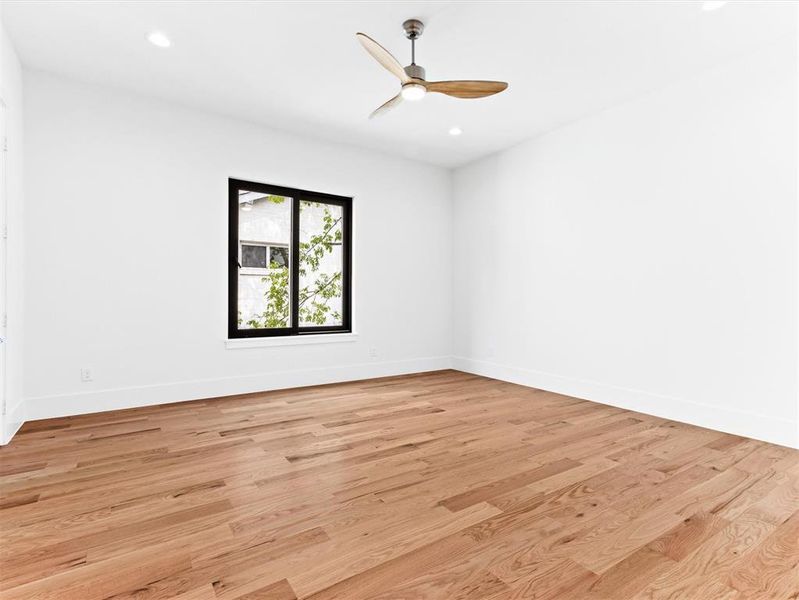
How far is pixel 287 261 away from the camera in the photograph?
4.79 meters

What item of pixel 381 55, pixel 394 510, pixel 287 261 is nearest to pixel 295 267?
pixel 287 261

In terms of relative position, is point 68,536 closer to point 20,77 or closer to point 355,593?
point 355,593

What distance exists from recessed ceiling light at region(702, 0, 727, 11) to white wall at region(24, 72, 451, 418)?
11.2ft

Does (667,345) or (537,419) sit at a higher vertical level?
(667,345)

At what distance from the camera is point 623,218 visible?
3865mm

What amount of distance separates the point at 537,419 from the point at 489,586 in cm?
216

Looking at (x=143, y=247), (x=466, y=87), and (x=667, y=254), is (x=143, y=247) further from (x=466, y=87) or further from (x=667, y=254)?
(x=667, y=254)

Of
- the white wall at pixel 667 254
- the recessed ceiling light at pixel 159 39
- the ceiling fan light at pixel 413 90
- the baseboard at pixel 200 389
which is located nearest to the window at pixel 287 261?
the baseboard at pixel 200 389

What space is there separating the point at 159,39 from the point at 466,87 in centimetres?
211

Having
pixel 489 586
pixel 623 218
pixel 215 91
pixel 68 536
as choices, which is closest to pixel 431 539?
pixel 489 586

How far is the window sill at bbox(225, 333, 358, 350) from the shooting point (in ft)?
14.1

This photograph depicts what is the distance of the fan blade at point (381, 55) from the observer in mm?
2318

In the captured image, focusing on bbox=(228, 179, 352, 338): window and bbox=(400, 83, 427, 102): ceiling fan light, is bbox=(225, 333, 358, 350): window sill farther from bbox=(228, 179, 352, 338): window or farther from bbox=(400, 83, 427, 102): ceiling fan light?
bbox=(400, 83, 427, 102): ceiling fan light

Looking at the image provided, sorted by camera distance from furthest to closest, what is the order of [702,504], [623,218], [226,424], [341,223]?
[341,223], [623,218], [226,424], [702,504]
